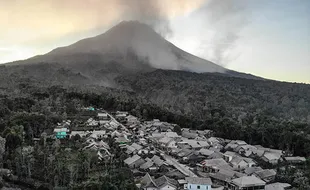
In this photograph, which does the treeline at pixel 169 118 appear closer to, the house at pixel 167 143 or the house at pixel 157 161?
the house at pixel 167 143

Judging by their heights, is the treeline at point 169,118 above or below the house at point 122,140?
above

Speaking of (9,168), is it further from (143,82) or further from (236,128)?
(143,82)

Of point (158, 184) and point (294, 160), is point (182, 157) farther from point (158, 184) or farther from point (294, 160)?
point (294, 160)

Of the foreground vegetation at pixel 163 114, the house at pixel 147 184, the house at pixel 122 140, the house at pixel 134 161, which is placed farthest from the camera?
the house at pixel 122 140

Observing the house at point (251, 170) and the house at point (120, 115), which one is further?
the house at point (120, 115)

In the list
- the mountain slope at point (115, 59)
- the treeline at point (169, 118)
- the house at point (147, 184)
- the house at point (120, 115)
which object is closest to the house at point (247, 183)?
the house at point (147, 184)

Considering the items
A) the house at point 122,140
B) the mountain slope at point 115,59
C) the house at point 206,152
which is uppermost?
the mountain slope at point 115,59
